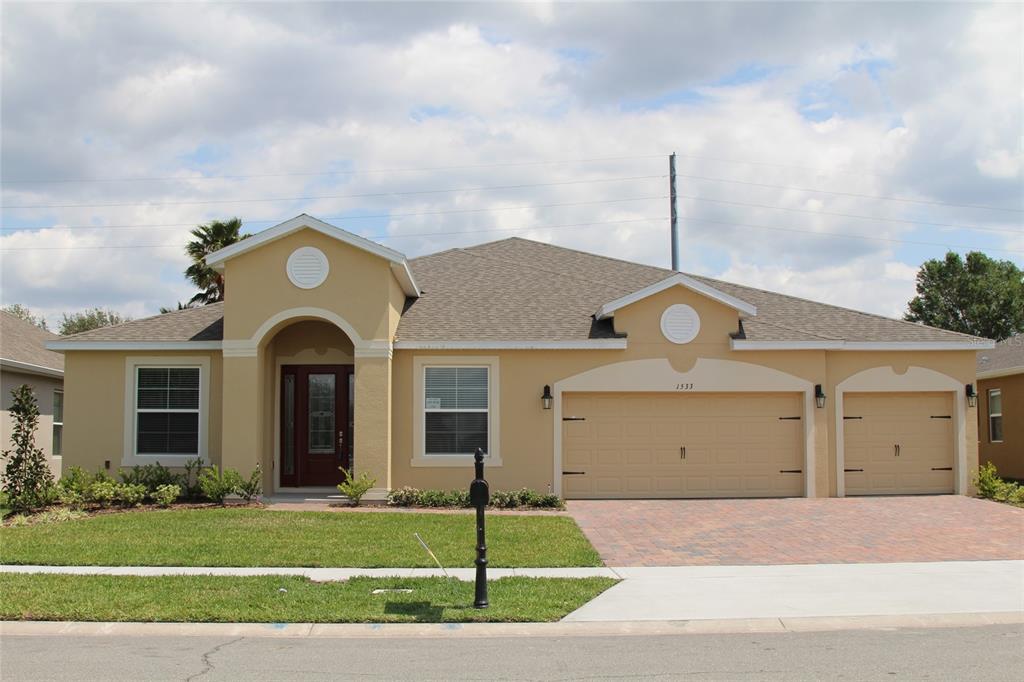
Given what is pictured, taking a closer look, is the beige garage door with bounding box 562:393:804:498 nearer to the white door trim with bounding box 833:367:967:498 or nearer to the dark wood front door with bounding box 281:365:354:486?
the white door trim with bounding box 833:367:967:498

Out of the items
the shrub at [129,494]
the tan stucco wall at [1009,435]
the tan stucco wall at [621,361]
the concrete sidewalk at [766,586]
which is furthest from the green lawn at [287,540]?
the tan stucco wall at [1009,435]

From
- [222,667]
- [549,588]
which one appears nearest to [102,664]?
[222,667]

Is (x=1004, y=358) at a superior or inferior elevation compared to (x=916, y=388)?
superior

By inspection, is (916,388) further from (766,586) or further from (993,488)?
(766,586)

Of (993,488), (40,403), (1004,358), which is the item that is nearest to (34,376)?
(40,403)

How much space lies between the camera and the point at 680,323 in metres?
19.1

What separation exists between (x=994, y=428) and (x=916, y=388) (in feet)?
24.2

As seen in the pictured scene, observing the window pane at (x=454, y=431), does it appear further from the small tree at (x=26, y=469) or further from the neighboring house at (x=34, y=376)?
the neighboring house at (x=34, y=376)

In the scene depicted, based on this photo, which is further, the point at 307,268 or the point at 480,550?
the point at 307,268

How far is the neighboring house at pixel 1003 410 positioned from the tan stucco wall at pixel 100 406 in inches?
771

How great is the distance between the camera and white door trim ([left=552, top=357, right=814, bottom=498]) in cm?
1878

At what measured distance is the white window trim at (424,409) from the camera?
60.4 ft

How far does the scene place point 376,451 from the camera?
693 inches

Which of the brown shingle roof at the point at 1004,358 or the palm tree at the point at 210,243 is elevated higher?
the palm tree at the point at 210,243
